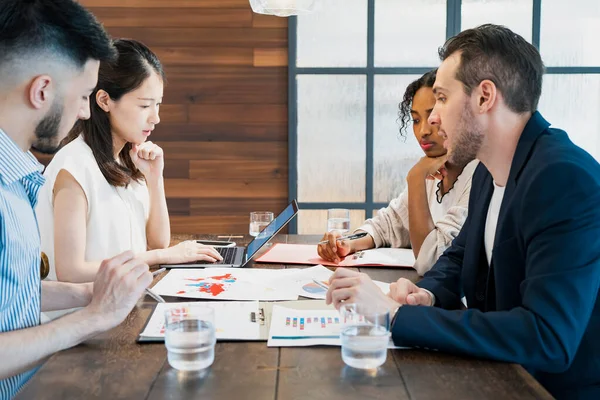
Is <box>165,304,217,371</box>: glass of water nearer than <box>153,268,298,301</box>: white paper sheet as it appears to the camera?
Yes

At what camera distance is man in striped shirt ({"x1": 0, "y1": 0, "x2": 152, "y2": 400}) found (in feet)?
4.28

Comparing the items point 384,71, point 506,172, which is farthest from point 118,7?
point 506,172

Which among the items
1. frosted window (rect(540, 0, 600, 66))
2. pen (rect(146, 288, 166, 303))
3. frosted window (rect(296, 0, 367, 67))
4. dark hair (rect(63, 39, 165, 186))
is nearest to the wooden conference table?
pen (rect(146, 288, 166, 303))

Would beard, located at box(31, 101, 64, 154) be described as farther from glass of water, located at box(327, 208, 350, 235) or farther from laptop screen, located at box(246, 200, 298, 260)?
glass of water, located at box(327, 208, 350, 235)

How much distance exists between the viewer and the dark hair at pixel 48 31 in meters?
1.38

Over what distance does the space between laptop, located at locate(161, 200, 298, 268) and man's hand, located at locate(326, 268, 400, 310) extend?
0.74m

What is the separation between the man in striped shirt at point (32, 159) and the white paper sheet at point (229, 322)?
12cm

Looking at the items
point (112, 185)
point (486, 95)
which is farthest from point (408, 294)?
point (112, 185)

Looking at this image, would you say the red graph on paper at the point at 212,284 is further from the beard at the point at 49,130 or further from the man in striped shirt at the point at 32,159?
the beard at the point at 49,130

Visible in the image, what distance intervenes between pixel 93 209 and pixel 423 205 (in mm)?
1168

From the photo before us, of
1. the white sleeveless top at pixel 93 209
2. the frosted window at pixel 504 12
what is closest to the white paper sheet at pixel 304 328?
the white sleeveless top at pixel 93 209

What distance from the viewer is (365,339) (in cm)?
128

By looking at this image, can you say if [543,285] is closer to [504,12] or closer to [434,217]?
[434,217]

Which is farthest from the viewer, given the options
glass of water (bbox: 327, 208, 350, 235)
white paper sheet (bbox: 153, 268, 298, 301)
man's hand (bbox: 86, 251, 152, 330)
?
glass of water (bbox: 327, 208, 350, 235)
